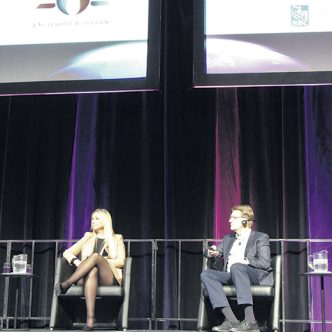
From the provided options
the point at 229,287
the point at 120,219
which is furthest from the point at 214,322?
the point at 120,219

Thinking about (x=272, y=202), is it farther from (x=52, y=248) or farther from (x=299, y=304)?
(x=52, y=248)

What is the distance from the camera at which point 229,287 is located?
12.8 feet

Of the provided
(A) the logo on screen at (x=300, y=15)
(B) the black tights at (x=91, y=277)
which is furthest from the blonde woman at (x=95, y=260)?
(A) the logo on screen at (x=300, y=15)

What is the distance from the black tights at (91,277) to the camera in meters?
3.94

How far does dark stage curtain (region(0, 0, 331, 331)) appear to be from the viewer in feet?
16.6

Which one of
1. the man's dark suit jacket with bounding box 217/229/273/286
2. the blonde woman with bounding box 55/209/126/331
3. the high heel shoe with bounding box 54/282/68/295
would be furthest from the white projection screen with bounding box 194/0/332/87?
the high heel shoe with bounding box 54/282/68/295

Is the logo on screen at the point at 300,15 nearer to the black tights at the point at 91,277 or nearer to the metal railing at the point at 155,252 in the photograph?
the metal railing at the point at 155,252

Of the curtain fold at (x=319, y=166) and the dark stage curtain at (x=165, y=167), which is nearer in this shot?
the curtain fold at (x=319, y=166)

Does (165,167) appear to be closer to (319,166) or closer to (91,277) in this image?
(319,166)

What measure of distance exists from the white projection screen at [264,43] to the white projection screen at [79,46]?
35cm

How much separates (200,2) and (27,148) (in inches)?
81.6

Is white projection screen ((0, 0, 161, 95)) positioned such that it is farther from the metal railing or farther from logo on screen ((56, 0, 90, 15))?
the metal railing

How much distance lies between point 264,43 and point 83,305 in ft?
6.85

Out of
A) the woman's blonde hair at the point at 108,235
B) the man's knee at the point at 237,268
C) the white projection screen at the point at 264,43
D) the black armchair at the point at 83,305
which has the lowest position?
the black armchair at the point at 83,305
